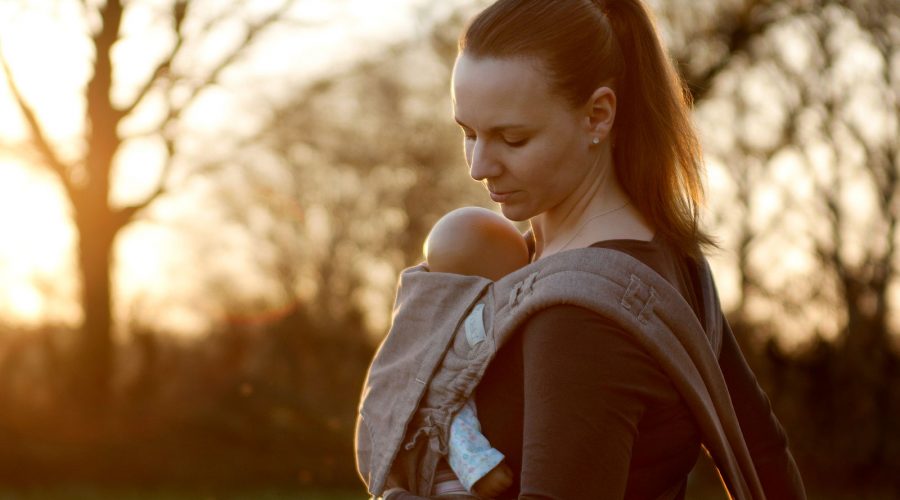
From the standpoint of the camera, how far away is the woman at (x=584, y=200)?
1.57 meters

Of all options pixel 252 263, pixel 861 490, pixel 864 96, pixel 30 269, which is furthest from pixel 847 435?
pixel 252 263

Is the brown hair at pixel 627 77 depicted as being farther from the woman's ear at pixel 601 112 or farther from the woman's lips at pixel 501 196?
the woman's lips at pixel 501 196

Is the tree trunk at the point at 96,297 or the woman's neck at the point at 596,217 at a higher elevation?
the woman's neck at the point at 596,217

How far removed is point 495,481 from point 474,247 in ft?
1.51

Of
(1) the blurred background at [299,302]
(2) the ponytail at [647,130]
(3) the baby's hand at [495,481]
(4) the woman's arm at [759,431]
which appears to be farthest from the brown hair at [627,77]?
(1) the blurred background at [299,302]

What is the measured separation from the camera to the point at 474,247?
78.2 inches

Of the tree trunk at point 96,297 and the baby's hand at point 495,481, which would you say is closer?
the baby's hand at point 495,481

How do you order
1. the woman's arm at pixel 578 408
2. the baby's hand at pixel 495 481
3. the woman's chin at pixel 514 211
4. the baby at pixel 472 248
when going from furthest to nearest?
the baby at pixel 472 248
the woman's chin at pixel 514 211
the baby's hand at pixel 495 481
the woman's arm at pixel 578 408

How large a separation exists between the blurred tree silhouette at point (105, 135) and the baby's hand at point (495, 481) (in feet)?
40.1

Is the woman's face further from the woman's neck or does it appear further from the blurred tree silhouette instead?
the blurred tree silhouette

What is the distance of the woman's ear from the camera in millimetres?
1788

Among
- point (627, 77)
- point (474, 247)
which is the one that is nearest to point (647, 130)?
point (627, 77)

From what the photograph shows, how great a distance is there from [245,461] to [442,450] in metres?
11.3

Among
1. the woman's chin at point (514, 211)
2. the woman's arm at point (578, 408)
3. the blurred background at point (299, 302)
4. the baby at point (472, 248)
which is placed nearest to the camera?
the woman's arm at point (578, 408)
